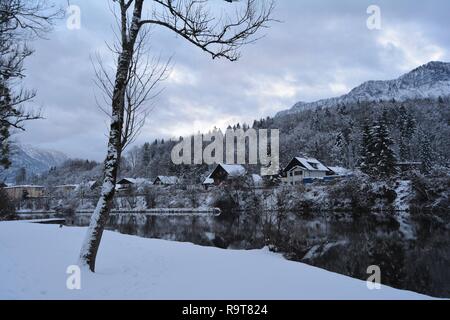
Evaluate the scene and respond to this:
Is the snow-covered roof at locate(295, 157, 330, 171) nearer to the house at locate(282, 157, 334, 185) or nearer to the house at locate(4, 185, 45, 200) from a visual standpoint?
the house at locate(282, 157, 334, 185)

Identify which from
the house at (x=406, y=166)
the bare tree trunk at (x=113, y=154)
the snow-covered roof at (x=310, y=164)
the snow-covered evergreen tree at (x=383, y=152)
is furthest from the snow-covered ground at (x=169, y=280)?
the snow-covered roof at (x=310, y=164)

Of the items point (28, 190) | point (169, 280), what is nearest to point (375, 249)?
point (169, 280)

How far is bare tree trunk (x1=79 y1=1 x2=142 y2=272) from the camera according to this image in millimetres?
6691

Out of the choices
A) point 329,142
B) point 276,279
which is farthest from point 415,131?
point 276,279

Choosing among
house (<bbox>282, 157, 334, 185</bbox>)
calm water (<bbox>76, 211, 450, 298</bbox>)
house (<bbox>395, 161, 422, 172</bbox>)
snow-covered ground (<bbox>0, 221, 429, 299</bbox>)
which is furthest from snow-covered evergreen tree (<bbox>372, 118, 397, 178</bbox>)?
snow-covered ground (<bbox>0, 221, 429, 299</bbox>)

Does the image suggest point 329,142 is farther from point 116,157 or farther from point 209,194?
point 116,157

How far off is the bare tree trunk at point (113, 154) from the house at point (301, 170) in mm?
46306

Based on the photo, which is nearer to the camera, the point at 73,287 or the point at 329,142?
the point at 73,287

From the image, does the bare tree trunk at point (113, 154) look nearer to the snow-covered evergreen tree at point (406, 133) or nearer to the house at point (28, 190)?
the snow-covered evergreen tree at point (406, 133)

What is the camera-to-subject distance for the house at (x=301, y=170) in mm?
53250

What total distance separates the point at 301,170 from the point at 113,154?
48882 millimetres

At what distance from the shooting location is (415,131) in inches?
2544
